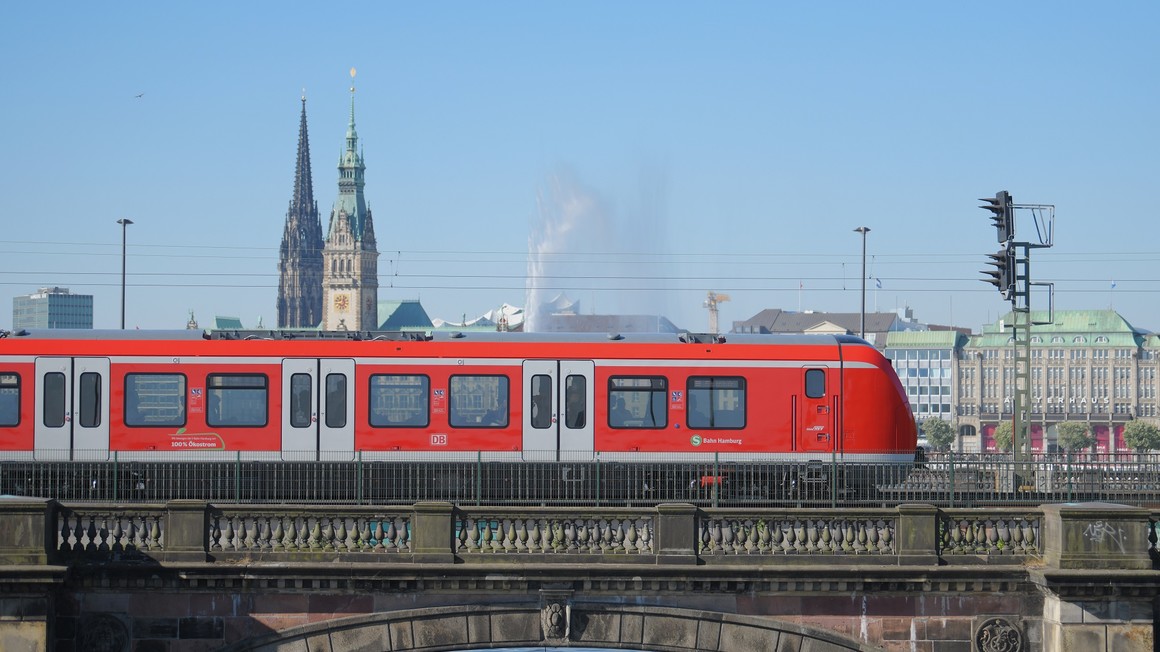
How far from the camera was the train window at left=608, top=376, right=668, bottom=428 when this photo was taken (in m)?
32.1

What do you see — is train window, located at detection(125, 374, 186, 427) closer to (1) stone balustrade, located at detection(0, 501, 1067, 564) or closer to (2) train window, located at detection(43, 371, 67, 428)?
(2) train window, located at detection(43, 371, 67, 428)

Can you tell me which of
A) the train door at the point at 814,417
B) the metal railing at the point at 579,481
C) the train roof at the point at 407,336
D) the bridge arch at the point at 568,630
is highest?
the train roof at the point at 407,336

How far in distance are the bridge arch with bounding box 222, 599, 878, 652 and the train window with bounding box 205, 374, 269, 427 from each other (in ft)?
36.8

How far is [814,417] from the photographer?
3256 centimetres

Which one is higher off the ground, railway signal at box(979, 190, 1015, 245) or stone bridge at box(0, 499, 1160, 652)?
railway signal at box(979, 190, 1015, 245)

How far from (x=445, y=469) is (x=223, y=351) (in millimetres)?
4780

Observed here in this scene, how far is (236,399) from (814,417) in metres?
A: 11.1

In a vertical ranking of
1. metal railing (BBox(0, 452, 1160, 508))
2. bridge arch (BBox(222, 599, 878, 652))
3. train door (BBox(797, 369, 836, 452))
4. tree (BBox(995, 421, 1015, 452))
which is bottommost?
tree (BBox(995, 421, 1015, 452))

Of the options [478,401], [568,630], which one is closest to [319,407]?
[478,401]

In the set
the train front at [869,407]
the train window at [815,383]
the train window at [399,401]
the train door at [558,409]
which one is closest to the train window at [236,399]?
the train window at [399,401]

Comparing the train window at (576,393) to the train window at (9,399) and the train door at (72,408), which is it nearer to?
the train door at (72,408)

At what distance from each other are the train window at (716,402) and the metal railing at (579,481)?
0.73 metres

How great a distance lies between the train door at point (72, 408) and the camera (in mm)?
31375

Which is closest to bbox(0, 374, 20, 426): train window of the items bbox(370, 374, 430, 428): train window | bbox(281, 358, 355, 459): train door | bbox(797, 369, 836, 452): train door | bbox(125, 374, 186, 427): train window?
bbox(125, 374, 186, 427): train window
